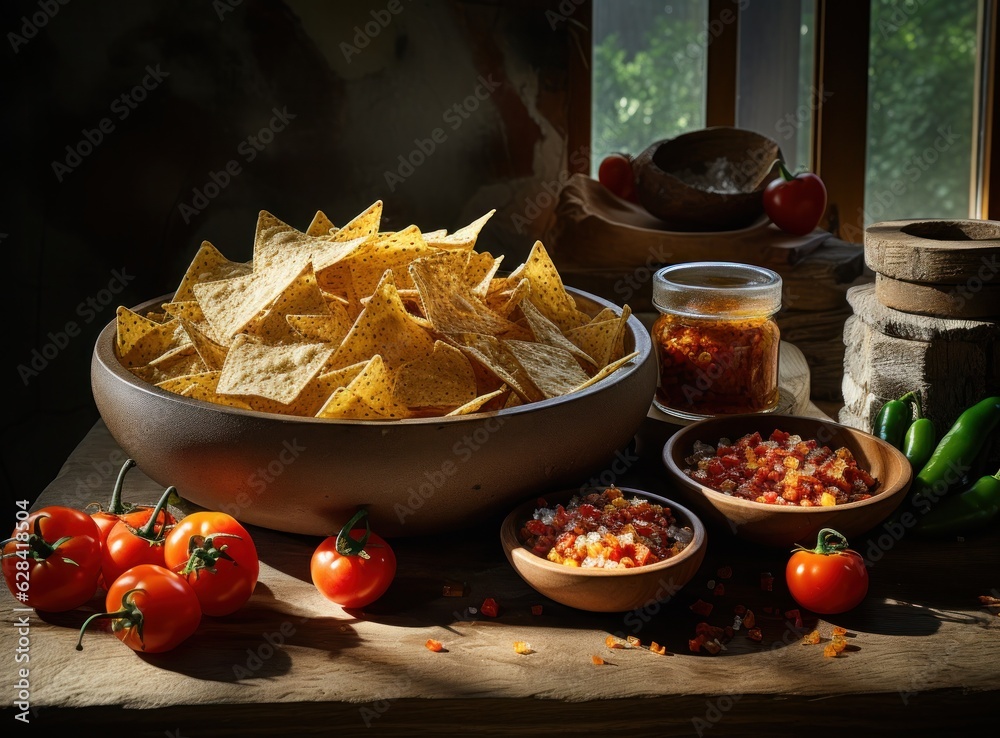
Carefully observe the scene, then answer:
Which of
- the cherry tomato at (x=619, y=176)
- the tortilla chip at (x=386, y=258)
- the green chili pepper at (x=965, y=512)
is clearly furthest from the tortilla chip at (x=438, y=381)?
the cherry tomato at (x=619, y=176)

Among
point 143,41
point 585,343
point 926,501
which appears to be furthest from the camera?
point 143,41

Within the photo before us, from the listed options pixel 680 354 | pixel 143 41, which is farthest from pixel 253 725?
pixel 143 41

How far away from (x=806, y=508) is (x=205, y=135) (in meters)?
2.03

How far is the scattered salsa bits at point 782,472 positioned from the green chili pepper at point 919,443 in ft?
0.43

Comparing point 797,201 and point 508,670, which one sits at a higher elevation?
point 797,201

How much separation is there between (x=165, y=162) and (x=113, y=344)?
124cm

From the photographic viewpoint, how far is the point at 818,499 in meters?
1.43

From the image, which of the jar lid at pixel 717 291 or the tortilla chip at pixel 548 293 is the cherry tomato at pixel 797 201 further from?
the tortilla chip at pixel 548 293

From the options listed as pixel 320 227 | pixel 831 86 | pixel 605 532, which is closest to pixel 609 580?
pixel 605 532

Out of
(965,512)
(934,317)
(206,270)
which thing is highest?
(206,270)

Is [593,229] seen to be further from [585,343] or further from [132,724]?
[132,724]

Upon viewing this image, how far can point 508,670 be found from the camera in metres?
1.21

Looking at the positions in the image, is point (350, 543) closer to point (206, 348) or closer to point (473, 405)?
point (473, 405)

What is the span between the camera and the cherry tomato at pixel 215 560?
1286 mm
